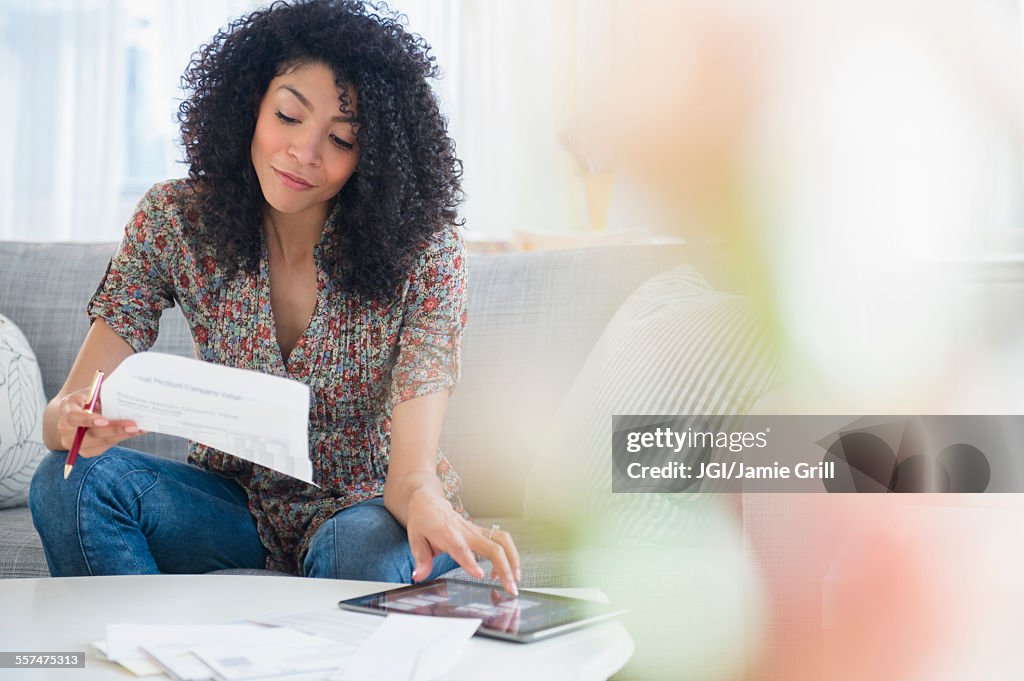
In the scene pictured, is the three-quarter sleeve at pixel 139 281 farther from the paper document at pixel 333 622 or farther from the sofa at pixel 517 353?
the paper document at pixel 333 622

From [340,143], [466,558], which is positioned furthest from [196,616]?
[340,143]

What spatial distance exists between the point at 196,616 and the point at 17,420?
83 cm

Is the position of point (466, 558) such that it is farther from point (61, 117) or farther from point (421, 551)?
point (61, 117)

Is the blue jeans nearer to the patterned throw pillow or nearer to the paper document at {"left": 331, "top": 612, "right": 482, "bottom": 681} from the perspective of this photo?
the paper document at {"left": 331, "top": 612, "right": 482, "bottom": 681}

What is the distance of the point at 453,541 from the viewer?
0.86m

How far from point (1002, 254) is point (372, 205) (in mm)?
703

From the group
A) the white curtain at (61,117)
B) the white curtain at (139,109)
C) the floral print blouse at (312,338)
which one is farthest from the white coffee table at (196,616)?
the white curtain at (61,117)

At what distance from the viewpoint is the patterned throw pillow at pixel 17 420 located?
1392 mm

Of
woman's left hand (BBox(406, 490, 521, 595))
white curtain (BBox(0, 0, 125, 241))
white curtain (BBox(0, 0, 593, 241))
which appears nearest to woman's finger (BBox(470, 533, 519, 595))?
woman's left hand (BBox(406, 490, 521, 595))

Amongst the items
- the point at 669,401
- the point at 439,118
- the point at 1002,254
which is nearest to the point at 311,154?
the point at 439,118

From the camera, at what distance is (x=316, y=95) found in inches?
42.8

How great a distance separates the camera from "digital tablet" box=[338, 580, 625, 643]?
0.68 meters

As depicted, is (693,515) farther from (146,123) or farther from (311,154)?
(146,123)

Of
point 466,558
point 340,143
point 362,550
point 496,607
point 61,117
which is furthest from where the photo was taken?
point 61,117
